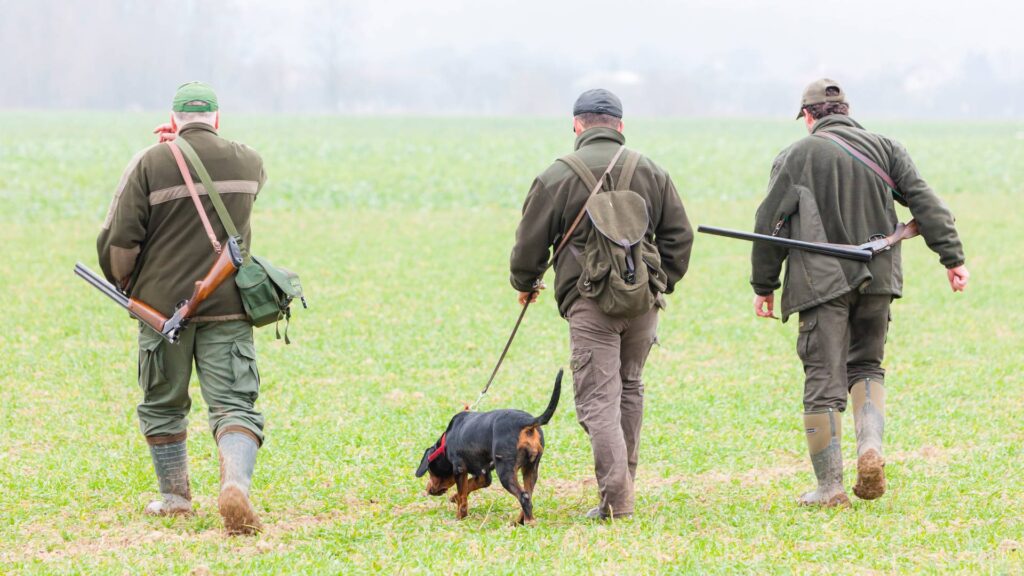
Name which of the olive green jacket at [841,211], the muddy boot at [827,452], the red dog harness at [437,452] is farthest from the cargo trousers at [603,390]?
the muddy boot at [827,452]

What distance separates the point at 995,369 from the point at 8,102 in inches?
5261

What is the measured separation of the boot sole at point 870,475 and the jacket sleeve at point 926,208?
110cm

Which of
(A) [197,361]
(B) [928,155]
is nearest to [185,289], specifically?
(A) [197,361]

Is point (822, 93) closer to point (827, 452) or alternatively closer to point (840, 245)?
point (840, 245)

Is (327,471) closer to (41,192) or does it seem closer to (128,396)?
(128,396)

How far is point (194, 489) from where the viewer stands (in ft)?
21.6

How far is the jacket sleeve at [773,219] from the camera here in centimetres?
589

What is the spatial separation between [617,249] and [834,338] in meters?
1.31

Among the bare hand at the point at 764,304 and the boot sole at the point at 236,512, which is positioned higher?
the bare hand at the point at 764,304

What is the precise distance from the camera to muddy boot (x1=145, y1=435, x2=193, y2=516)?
19.3ft

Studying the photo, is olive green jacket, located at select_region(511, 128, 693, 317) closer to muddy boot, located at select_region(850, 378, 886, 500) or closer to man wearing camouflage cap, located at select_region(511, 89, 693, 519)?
man wearing camouflage cap, located at select_region(511, 89, 693, 519)

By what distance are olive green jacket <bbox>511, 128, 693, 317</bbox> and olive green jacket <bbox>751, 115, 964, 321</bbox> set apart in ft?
1.73

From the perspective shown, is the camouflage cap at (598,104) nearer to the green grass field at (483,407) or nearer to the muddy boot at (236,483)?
the green grass field at (483,407)

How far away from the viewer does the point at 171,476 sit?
5930mm
